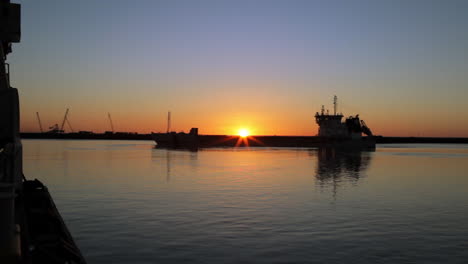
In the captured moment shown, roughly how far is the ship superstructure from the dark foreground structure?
465 feet

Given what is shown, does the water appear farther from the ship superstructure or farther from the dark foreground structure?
the ship superstructure

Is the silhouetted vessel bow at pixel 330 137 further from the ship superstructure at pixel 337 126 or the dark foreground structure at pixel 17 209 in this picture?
the dark foreground structure at pixel 17 209

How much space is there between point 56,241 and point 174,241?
5.09 m

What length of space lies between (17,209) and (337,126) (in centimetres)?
14681

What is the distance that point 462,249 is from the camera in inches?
583

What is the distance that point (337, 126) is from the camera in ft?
506

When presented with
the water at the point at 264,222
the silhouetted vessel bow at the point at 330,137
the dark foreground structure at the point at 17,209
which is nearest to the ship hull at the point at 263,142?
the silhouetted vessel bow at the point at 330,137

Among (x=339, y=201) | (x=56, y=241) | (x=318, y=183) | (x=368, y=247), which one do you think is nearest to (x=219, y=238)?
(x=368, y=247)

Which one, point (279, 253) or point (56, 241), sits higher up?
point (56, 241)

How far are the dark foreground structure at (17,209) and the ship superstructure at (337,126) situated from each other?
142 m

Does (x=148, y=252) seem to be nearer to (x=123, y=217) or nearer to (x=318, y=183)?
(x=123, y=217)

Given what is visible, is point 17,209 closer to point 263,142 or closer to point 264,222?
point 264,222

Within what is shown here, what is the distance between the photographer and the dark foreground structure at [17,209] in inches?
276

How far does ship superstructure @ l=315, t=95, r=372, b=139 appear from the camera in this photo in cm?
15325
